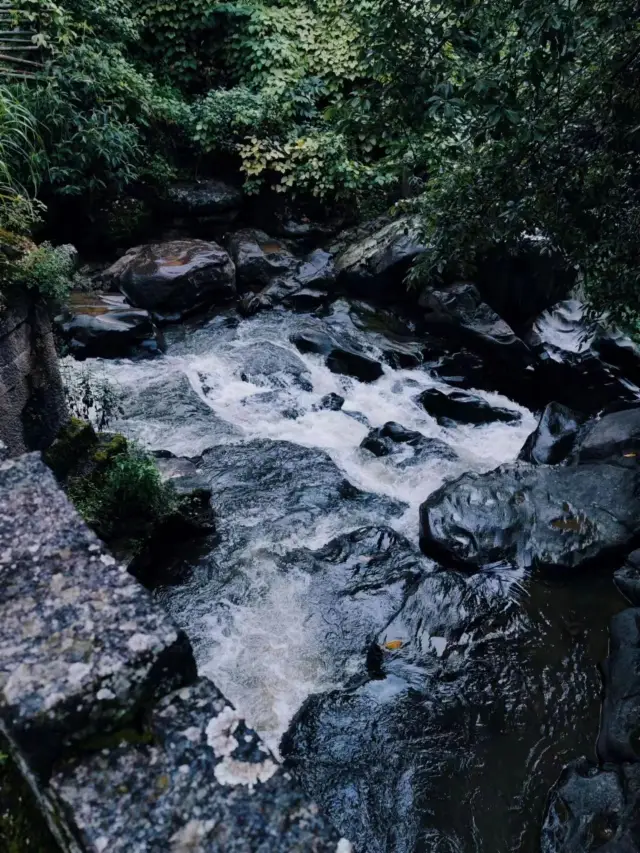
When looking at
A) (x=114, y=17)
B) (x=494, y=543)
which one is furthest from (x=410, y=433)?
(x=114, y=17)

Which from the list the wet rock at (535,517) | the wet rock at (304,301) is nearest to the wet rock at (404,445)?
the wet rock at (535,517)

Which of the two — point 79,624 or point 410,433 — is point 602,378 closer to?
point 410,433

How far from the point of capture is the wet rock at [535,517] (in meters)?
5.74

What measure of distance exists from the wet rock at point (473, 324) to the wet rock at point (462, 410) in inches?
41.6

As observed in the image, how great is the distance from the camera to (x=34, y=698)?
1.41 meters

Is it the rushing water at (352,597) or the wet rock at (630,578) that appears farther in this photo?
the wet rock at (630,578)

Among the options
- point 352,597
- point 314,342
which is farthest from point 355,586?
point 314,342

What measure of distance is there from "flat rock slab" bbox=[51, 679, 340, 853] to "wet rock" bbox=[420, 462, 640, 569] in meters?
4.63

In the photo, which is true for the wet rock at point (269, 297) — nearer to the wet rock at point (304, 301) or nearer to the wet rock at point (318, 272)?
the wet rock at point (304, 301)

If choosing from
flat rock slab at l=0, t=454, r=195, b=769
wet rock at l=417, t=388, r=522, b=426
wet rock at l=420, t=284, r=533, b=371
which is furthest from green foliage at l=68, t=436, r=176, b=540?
wet rock at l=420, t=284, r=533, b=371

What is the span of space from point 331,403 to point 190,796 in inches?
297

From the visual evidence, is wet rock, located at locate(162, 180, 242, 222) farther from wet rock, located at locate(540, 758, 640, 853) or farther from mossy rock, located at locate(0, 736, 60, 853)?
mossy rock, located at locate(0, 736, 60, 853)

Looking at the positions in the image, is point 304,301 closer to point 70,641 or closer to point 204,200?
point 204,200

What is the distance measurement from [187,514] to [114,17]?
9938mm
